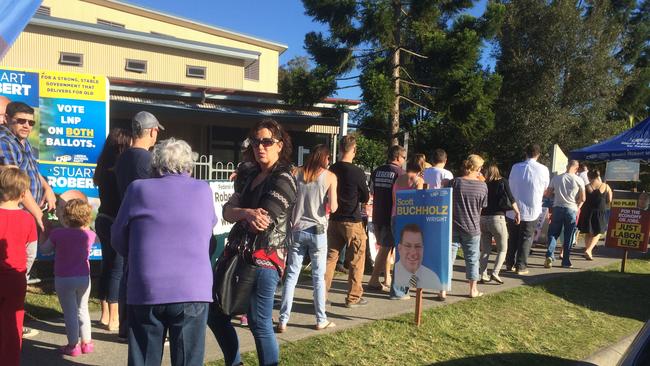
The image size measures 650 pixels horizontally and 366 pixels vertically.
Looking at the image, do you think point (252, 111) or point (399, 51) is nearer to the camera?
point (252, 111)

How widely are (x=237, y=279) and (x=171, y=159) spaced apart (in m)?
0.91

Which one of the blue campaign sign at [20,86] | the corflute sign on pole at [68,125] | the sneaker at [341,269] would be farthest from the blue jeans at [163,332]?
the sneaker at [341,269]

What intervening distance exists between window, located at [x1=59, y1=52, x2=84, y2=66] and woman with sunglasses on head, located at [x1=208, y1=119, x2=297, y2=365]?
19671mm

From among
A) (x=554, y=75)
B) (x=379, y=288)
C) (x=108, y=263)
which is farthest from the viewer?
(x=554, y=75)

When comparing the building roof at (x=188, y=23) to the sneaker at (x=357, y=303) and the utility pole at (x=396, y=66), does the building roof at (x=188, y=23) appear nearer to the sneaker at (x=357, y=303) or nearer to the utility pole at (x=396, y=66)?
the utility pole at (x=396, y=66)

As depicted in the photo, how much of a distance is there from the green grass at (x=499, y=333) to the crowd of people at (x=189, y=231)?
0.47 m

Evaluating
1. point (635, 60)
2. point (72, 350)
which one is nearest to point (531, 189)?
point (72, 350)

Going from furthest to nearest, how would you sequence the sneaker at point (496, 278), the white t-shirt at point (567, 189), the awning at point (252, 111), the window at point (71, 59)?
the window at point (71, 59)
the awning at point (252, 111)
the white t-shirt at point (567, 189)
the sneaker at point (496, 278)

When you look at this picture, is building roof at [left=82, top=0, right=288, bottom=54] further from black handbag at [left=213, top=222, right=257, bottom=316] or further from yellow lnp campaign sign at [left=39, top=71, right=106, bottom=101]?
black handbag at [left=213, top=222, right=257, bottom=316]

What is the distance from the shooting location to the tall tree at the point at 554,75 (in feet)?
80.2

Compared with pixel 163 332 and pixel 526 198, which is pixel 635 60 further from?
pixel 163 332

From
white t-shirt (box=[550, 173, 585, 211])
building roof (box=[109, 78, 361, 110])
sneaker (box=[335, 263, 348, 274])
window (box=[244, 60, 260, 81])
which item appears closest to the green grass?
white t-shirt (box=[550, 173, 585, 211])

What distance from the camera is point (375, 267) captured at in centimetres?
700

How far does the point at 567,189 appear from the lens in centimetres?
917
